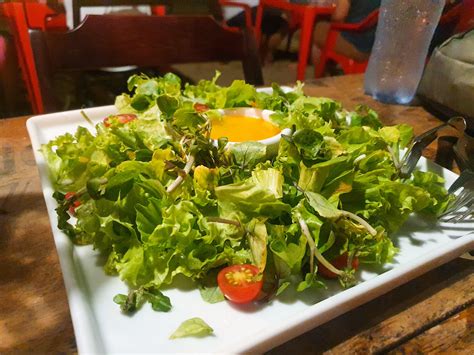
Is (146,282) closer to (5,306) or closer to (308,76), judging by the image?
(5,306)

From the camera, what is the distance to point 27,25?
2551 millimetres

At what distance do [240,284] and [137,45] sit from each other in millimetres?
1376

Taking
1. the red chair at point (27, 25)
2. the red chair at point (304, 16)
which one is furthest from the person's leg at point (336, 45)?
the red chair at point (27, 25)

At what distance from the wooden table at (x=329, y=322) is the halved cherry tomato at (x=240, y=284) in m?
0.09

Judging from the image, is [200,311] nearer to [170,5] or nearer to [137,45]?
[137,45]

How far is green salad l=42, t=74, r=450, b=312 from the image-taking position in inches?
29.3

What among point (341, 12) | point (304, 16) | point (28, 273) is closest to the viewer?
point (28, 273)

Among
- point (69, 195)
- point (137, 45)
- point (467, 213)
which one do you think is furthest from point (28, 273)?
point (137, 45)

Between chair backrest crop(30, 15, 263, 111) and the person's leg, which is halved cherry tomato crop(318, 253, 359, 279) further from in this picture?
the person's leg

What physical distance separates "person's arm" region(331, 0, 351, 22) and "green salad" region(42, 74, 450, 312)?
3.11 meters

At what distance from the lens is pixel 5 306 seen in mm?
708

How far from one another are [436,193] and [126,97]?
0.94m

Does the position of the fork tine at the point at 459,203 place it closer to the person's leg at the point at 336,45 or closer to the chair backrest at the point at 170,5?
the chair backrest at the point at 170,5

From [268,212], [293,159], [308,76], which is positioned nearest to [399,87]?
[293,159]
